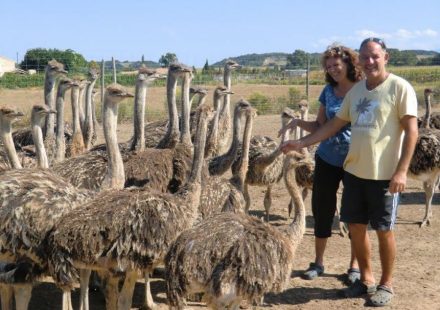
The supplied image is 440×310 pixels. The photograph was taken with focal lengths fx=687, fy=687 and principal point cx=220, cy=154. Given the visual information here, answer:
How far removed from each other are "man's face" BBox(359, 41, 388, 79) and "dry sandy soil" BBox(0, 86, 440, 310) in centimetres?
194

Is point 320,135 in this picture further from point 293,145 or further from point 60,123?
point 60,123

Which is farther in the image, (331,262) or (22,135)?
(22,135)

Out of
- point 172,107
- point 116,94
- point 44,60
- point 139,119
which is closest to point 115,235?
point 116,94

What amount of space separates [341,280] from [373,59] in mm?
2236

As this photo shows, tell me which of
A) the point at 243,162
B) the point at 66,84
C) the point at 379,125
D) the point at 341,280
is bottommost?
the point at 341,280

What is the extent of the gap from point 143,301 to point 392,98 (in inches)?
104

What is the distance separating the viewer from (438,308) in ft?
18.6

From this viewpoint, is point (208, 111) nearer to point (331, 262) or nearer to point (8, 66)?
point (331, 262)

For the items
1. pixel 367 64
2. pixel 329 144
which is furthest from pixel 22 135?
pixel 367 64

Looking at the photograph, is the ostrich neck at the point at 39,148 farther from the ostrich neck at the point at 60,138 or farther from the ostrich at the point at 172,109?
the ostrich at the point at 172,109

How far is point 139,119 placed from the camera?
7.73m

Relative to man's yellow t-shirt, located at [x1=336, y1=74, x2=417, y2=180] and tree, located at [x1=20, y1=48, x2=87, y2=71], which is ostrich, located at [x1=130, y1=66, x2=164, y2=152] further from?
tree, located at [x1=20, y1=48, x2=87, y2=71]

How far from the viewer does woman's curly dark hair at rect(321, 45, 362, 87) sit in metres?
5.77

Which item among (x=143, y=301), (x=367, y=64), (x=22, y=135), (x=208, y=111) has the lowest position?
(x=143, y=301)
